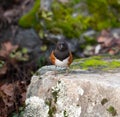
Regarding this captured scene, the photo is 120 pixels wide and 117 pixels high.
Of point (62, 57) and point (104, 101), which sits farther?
point (62, 57)

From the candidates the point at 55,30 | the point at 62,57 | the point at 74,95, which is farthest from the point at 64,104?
the point at 55,30

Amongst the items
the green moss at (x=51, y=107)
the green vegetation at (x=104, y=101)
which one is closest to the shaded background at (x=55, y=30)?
the green moss at (x=51, y=107)

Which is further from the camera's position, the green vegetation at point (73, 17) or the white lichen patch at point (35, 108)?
the green vegetation at point (73, 17)

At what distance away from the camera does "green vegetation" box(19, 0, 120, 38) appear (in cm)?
763

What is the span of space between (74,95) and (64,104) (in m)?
0.15

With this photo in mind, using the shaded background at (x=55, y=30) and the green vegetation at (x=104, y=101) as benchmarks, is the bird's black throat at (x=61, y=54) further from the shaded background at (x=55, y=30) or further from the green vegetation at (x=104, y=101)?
the shaded background at (x=55, y=30)

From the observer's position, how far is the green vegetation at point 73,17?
25.0 feet

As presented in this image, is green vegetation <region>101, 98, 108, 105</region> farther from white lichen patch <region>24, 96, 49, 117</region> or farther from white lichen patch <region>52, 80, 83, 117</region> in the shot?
white lichen patch <region>24, 96, 49, 117</region>

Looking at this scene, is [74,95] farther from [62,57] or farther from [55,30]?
[55,30]

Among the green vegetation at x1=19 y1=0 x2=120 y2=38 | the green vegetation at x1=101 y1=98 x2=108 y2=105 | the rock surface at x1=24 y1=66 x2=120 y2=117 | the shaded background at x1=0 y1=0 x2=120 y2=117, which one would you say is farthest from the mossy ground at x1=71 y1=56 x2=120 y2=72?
the green vegetation at x1=19 y1=0 x2=120 y2=38

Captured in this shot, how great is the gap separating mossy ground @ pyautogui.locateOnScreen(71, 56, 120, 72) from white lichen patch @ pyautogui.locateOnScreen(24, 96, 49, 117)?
69 centimetres

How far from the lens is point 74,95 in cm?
427

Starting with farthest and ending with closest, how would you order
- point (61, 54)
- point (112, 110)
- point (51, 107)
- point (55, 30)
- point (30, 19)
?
point (30, 19) → point (55, 30) → point (61, 54) → point (51, 107) → point (112, 110)

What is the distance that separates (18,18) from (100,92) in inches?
166
